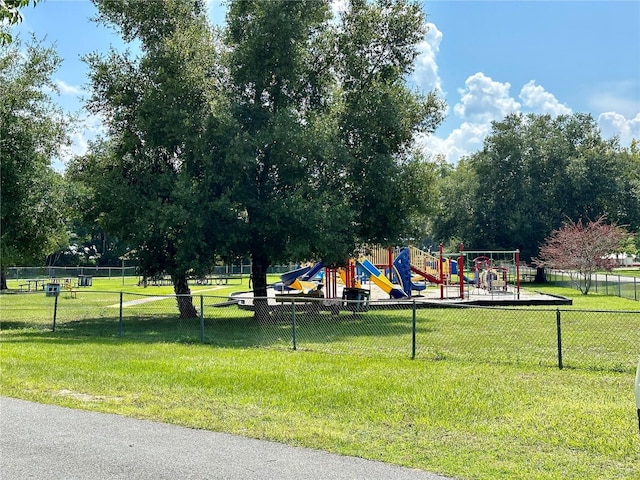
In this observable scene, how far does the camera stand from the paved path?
5449 millimetres

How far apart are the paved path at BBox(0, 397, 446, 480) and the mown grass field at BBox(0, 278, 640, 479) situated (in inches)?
13.3

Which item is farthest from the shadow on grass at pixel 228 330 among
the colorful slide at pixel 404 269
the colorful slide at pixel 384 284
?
the colorful slide at pixel 404 269

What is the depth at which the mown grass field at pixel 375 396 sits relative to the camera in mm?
6039

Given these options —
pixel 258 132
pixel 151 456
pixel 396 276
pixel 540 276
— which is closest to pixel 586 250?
pixel 540 276

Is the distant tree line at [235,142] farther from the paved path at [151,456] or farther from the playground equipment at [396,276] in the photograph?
the paved path at [151,456]

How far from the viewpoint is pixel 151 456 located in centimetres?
597

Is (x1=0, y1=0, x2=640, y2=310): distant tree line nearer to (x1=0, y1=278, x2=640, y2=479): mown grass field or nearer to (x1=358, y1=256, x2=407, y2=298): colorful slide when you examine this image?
(x1=358, y1=256, x2=407, y2=298): colorful slide

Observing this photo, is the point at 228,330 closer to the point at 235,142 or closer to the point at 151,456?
the point at 235,142

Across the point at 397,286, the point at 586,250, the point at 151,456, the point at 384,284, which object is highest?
the point at 586,250

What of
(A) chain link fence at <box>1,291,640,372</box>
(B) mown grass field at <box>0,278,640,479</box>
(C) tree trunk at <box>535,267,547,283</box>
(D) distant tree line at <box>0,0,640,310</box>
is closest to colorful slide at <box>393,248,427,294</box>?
(A) chain link fence at <box>1,291,640,372</box>

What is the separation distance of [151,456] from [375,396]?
134 inches

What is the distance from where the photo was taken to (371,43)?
2306 centimetres

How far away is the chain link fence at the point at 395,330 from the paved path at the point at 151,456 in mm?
5839

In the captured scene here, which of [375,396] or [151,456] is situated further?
[375,396]
